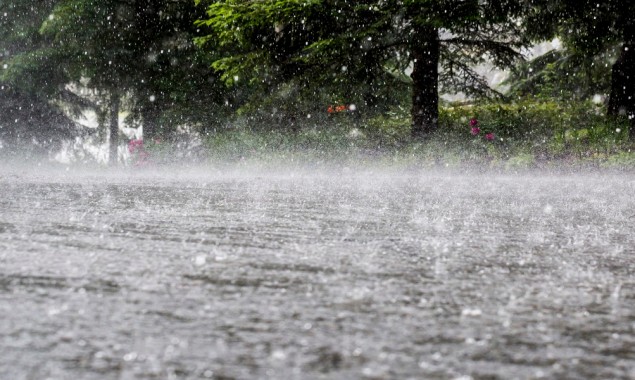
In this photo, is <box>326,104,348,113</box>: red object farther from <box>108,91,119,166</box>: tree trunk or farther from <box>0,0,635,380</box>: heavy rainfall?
<box>108,91,119,166</box>: tree trunk

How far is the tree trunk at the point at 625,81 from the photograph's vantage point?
1404 cm

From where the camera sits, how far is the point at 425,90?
14773 mm

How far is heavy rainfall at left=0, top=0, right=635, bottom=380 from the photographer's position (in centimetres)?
136

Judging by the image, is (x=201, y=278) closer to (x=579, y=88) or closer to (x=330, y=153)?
(x=330, y=153)

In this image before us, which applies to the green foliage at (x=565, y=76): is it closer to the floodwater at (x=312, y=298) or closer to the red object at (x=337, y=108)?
the red object at (x=337, y=108)

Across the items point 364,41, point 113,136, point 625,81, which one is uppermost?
point 364,41

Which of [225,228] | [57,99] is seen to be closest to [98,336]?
[225,228]

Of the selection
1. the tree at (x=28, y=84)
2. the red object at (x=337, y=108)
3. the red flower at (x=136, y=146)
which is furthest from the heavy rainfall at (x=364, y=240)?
the tree at (x=28, y=84)

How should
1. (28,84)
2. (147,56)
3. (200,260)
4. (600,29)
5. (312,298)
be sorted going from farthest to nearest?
(28,84) < (147,56) < (600,29) < (200,260) < (312,298)

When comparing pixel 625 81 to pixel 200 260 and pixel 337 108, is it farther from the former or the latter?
pixel 200 260

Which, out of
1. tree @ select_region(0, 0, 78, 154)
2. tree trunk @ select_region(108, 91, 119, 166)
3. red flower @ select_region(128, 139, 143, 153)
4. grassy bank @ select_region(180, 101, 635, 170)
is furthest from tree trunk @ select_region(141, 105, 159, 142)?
grassy bank @ select_region(180, 101, 635, 170)

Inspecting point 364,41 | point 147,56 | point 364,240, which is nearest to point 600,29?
point 364,41

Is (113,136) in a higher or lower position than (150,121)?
→ lower

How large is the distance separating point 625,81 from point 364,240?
1271 centimetres
